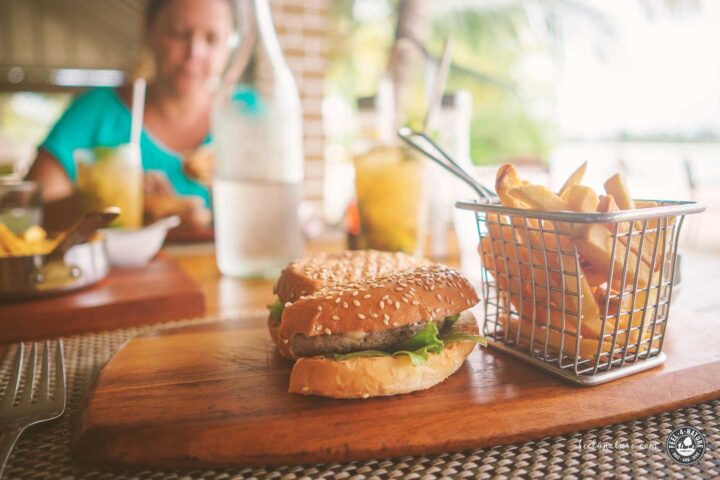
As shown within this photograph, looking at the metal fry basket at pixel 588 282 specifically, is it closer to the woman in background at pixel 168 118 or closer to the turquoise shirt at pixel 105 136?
the woman in background at pixel 168 118

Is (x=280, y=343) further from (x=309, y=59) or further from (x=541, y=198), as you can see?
(x=309, y=59)

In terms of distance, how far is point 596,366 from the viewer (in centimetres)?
88

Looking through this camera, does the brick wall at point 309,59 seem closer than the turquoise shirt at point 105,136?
No

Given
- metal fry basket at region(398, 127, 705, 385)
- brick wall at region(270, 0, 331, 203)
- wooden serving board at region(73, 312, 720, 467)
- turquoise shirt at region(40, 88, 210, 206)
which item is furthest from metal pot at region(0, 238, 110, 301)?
brick wall at region(270, 0, 331, 203)

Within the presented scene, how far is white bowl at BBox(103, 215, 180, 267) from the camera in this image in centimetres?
169

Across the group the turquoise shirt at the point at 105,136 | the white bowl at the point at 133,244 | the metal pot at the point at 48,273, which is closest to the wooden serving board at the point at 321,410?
the metal pot at the point at 48,273

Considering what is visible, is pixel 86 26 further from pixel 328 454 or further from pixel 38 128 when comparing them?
pixel 328 454

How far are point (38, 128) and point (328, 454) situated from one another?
14035 millimetres

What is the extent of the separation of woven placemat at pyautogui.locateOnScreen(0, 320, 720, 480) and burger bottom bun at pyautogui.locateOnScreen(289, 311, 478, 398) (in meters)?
0.13

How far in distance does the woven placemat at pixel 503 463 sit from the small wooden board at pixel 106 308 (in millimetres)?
523

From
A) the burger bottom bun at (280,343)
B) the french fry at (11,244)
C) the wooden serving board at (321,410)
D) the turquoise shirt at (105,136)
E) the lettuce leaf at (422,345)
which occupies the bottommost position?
the wooden serving board at (321,410)

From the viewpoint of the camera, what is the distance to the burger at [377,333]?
85 centimetres

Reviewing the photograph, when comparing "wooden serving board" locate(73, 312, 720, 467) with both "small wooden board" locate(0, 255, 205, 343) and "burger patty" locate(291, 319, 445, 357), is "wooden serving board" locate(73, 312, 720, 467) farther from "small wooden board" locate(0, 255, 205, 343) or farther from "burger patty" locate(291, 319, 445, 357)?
"small wooden board" locate(0, 255, 205, 343)

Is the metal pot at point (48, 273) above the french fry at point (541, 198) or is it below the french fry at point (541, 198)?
below
